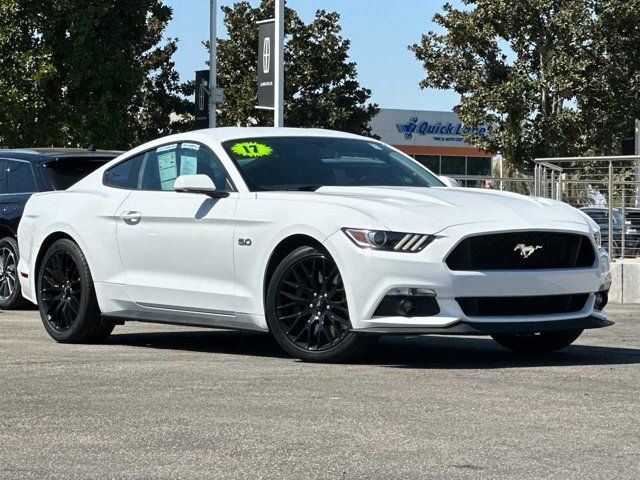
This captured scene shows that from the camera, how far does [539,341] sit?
9.14 metres

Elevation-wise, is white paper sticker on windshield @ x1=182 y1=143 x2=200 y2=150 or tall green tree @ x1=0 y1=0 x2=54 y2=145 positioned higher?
tall green tree @ x1=0 y1=0 x2=54 y2=145

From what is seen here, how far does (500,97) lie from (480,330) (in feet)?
106

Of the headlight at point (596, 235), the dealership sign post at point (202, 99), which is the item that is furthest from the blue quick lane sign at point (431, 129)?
the headlight at point (596, 235)

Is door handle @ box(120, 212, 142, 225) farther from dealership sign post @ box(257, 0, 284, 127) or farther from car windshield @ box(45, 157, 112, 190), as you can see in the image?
dealership sign post @ box(257, 0, 284, 127)

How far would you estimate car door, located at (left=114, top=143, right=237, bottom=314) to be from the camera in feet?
29.0

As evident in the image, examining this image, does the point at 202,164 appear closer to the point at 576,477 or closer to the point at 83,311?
the point at 83,311

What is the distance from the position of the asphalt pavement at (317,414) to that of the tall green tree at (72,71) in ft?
92.3

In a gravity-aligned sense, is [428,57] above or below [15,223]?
above

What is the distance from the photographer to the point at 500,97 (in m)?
39.7

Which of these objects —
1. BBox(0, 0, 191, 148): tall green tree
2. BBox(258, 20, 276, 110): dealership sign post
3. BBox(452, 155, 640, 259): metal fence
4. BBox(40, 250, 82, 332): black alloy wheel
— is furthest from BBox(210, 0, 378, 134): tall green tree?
BBox(40, 250, 82, 332): black alloy wheel

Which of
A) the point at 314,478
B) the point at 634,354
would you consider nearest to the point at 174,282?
the point at 634,354

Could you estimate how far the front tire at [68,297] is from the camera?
9.80m

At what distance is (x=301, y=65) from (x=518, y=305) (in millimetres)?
46595

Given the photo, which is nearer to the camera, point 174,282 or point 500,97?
point 174,282
